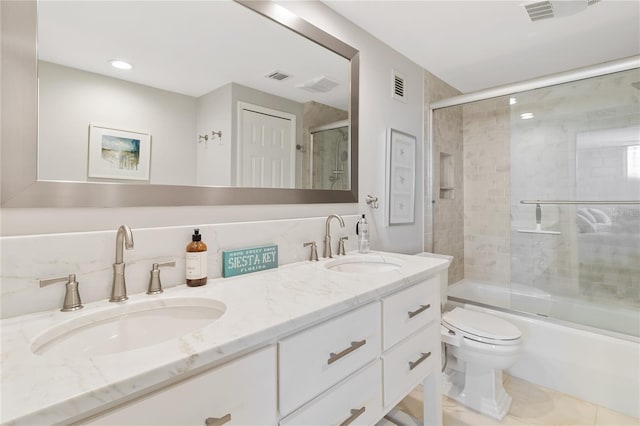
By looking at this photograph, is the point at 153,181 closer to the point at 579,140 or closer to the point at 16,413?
the point at 16,413

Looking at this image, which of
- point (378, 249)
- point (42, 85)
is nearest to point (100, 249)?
point (42, 85)

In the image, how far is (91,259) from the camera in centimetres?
89

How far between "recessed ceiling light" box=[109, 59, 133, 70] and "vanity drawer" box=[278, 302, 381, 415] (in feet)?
3.18

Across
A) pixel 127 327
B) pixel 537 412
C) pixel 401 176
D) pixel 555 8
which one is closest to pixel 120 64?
pixel 127 327

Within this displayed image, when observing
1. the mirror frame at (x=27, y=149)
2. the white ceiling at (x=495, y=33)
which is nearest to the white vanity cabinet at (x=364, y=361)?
the mirror frame at (x=27, y=149)

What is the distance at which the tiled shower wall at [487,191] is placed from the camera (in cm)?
294

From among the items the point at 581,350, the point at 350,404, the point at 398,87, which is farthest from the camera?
the point at 398,87

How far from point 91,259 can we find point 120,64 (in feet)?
2.00

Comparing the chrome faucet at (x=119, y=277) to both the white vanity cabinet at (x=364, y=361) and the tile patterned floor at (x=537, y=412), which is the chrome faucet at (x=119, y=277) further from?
the tile patterned floor at (x=537, y=412)

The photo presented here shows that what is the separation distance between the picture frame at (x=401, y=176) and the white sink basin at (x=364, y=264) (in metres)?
0.58

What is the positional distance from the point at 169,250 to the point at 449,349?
5.44 feet

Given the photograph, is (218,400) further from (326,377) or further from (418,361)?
(418,361)

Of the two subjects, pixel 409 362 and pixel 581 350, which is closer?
pixel 409 362

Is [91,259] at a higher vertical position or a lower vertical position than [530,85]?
lower
